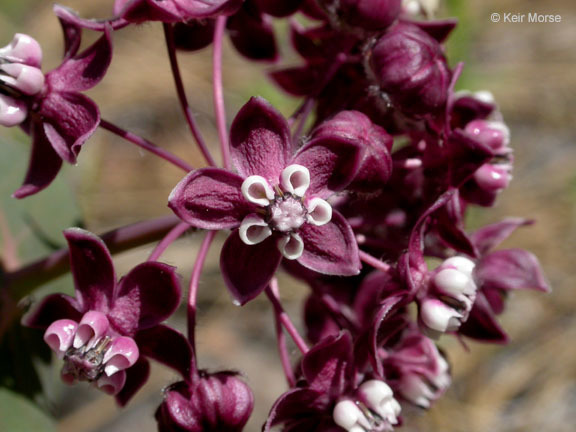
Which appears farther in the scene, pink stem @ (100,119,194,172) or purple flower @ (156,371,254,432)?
pink stem @ (100,119,194,172)

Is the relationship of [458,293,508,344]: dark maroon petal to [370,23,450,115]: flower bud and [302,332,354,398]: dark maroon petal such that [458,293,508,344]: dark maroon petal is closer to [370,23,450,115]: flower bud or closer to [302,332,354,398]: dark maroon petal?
[302,332,354,398]: dark maroon petal

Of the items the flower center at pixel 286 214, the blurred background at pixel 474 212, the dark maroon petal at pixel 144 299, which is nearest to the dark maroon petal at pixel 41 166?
the dark maroon petal at pixel 144 299

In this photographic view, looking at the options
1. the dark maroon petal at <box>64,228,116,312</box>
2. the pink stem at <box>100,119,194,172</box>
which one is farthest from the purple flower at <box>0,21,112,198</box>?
the dark maroon petal at <box>64,228,116,312</box>

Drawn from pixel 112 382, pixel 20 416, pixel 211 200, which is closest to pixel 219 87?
pixel 211 200

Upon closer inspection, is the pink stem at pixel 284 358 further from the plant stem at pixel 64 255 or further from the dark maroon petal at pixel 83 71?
the dark maroon petal at pixel 83 71

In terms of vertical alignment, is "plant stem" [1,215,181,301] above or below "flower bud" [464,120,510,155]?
below

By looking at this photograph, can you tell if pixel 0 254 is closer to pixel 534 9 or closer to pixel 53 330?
pixel 53 330

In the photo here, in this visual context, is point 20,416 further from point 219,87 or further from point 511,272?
point 511,272
